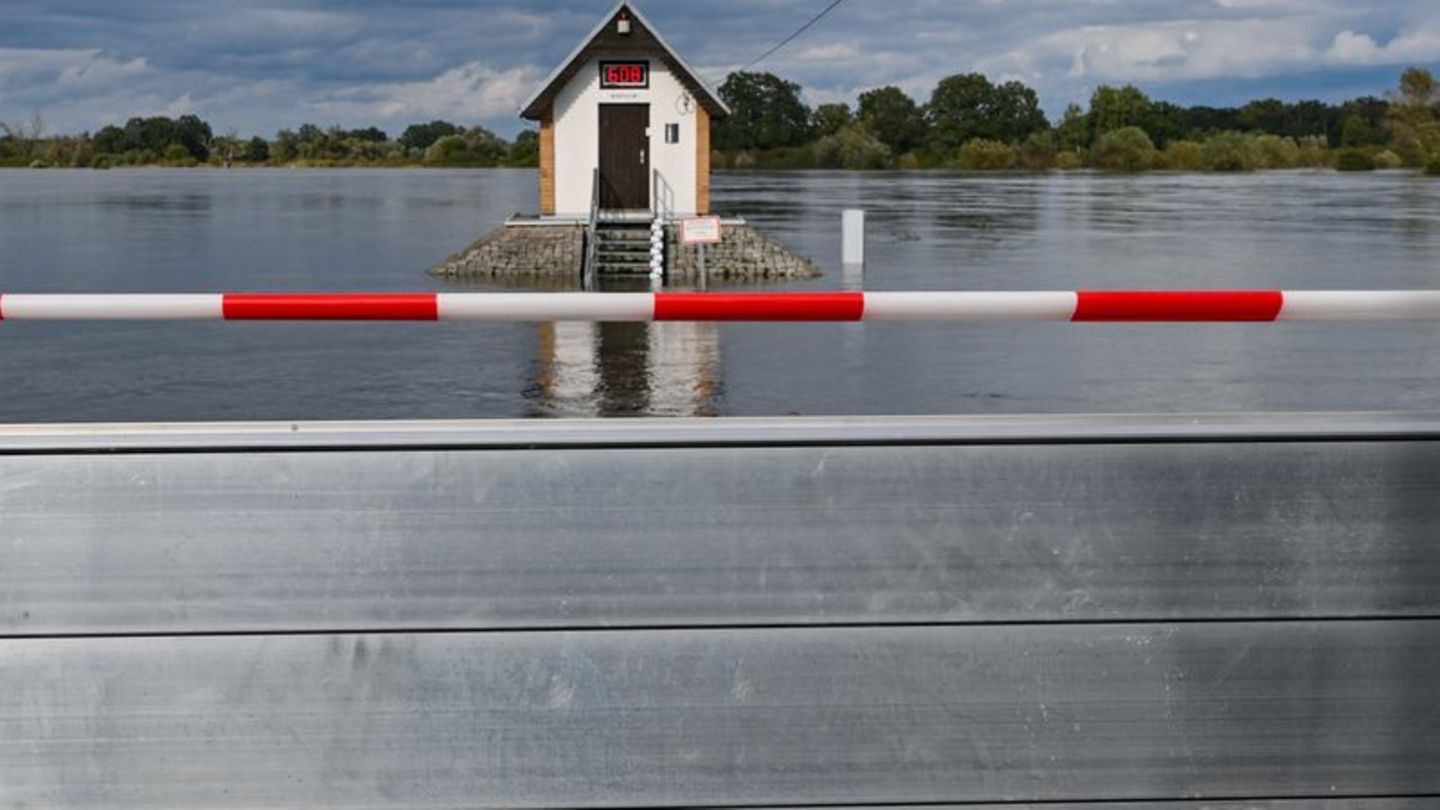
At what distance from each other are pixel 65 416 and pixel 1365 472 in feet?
73.7

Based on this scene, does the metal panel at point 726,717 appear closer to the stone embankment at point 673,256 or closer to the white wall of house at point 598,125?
the stone embankment at point 673,256

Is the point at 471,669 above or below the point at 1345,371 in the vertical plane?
above

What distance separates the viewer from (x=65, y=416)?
2366cm

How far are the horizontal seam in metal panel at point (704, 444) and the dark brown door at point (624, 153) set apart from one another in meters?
45.5

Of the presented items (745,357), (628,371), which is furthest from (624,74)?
(628,371)

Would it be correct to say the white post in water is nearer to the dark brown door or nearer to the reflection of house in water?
the dark brown door

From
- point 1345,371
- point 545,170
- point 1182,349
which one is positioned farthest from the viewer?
point 545,170

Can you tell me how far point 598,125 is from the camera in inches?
1912

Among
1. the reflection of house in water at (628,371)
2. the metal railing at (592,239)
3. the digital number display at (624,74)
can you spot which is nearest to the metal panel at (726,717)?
the reflection of house in water at (628,371)

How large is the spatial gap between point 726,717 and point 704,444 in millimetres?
495

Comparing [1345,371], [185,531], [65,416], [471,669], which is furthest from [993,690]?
[1345,371]

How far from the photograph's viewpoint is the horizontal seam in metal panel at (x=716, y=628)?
325cm

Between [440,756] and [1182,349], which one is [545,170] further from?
[440,756]

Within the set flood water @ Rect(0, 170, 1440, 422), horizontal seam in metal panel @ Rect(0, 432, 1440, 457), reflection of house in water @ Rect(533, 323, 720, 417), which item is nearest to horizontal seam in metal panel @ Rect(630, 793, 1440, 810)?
horizontal seam in metal panel @ Rect(0, 432, 1440, 457)
